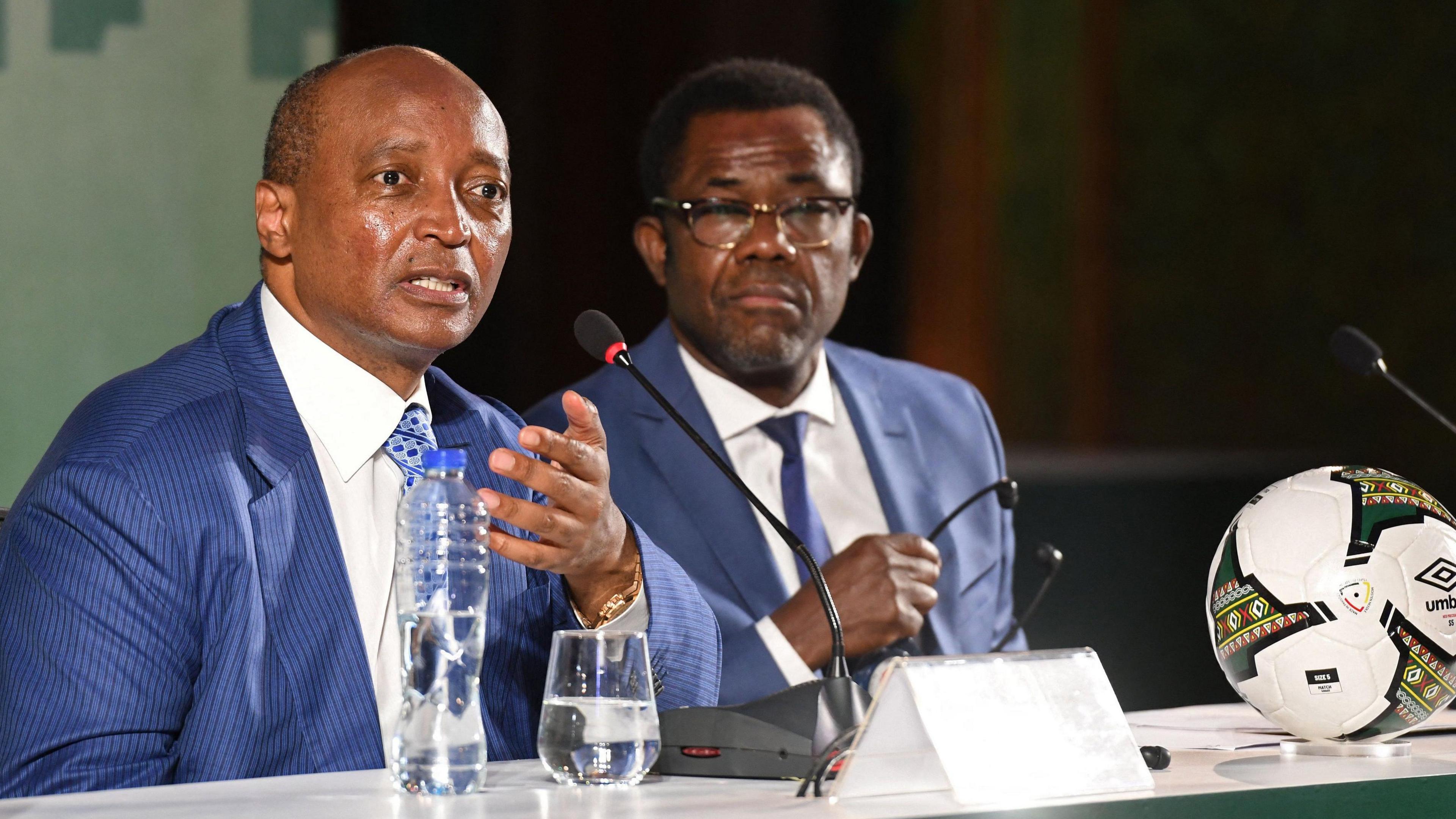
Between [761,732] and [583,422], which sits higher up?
[583,422]

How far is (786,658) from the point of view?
7.66 feet

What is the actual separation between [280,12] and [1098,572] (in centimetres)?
209

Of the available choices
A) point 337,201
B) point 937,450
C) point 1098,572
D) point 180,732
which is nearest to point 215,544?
point 180,732

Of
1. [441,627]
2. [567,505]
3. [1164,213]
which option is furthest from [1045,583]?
[1164,213]

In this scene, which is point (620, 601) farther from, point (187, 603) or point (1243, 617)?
point (1243, 617)

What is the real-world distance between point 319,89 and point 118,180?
114 cm

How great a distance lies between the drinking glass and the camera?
1.25 metres

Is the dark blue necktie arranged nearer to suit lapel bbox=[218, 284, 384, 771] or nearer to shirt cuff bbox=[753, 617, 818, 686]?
shirt cuff bbox=[753, 617, 818, 686]

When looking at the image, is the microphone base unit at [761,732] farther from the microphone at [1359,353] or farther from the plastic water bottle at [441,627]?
the microphone at [1359,353]

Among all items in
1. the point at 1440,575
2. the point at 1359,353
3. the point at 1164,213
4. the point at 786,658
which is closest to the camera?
the point at 1440,575

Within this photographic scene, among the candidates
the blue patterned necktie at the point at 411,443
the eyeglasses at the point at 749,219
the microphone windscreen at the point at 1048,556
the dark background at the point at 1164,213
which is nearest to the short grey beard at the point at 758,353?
the eyeglasses at the point at 749,219

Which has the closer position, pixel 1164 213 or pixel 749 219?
pixel 749 219

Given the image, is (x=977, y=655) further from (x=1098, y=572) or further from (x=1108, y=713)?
(x=1098, y=572)

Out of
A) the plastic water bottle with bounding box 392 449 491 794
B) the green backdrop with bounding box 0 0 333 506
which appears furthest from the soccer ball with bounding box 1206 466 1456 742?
the green backdrop with bounding box 0 0 333 506
